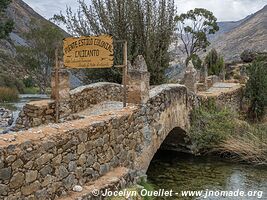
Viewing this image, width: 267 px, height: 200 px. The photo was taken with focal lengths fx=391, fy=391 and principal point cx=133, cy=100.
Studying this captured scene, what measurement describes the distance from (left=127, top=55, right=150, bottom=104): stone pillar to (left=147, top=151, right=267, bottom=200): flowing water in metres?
2.26

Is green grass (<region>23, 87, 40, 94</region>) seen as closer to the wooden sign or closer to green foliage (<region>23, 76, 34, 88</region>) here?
green foliage (<region>23, 76, 34, 88</region>)

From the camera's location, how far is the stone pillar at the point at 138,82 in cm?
883

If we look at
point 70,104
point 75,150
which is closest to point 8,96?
point 70,104

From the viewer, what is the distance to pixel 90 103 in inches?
456

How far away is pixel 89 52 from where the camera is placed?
883cm

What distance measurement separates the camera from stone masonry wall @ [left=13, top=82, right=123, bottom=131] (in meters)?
9.53

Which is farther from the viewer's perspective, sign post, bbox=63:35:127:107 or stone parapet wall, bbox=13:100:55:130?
stone parapet wall, bbox=13:100:55:130

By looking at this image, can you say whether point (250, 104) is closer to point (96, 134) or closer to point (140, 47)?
point (140, 47)

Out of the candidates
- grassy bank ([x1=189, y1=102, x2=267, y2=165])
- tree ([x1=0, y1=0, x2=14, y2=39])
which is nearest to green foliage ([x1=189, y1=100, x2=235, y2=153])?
grassy bank ([x1=189, y1=102, x2=267, y2=165])

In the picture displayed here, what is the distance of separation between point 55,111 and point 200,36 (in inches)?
1476

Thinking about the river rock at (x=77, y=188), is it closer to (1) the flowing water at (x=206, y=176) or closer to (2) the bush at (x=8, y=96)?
(1) the flowing water at (x=206, y=176)

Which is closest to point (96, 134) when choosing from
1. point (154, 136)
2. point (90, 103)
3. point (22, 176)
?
point (22, 176)

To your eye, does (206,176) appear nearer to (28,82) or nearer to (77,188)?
(77,188)

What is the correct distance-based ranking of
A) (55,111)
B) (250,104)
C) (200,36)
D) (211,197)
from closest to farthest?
1. (211,197)
2. (55,111)
3. (250,104)
4. (200,36)
